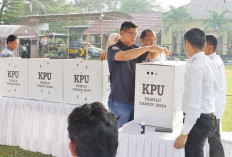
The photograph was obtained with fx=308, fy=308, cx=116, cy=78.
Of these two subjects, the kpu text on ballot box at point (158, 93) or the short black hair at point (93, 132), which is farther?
the kpu text on ballot box at point (158, 93)

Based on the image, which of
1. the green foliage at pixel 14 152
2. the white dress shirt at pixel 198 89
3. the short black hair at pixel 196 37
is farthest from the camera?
the green foliage at pixel 14 152

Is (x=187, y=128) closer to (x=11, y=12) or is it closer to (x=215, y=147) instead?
(x=215, y=147)

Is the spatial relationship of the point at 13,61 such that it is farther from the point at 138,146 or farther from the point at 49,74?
the point at 138,146

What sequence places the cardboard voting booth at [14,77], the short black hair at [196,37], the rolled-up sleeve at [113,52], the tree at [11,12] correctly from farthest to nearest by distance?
the tree at [11,12] → the cardboard voting booth at [14,77] → the rolled-up sleeve at [113,52] → the short black hair at [196,37]

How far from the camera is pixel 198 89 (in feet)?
6.37

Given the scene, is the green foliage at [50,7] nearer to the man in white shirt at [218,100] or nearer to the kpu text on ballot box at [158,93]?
the man in white shirt at [218,100]

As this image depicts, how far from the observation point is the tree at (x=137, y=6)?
46.7 m

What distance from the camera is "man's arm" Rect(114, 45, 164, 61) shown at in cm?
228

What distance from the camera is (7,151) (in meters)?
3.95

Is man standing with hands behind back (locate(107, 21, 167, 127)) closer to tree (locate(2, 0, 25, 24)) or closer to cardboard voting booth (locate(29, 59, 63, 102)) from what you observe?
cardboard voting booth (locate(29, 59, 63, 102))

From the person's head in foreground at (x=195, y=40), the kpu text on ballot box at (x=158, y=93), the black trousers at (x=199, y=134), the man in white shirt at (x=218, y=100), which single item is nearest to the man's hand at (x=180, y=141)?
the black trousers at (x=199, y=134)

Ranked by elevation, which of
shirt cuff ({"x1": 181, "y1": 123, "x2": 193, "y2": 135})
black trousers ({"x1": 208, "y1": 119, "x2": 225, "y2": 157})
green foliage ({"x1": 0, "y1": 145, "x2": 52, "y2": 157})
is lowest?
green foliage ({"x1": 0, "y1": 145, "x2": 52, "y2": 157})

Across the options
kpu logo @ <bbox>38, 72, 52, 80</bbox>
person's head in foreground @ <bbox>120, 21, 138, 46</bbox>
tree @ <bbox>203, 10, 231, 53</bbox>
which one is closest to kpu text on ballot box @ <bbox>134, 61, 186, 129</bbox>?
person's head in foreground @ <bbox>120, 21, 138, 46</bbox>

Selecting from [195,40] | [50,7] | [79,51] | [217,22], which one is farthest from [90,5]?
[195,40]
